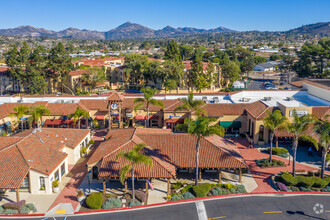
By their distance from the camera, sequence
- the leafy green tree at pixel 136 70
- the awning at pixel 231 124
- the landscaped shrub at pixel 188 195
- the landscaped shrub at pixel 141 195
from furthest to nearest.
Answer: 1. the leafy green tree at pixel 136 70
2. the awning at pixel 231 124
3. the landscaped shrub at pixel 188 195
4. the landscaped shrub at pixel 141 195

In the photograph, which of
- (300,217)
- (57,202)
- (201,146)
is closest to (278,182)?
(300,217)

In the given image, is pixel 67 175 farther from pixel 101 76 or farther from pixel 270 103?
pixel 101 76

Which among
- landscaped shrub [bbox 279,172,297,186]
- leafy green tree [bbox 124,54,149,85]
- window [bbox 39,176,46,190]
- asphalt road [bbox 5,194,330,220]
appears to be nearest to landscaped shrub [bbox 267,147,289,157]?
landscaped shrub [bbox 279,172,297,186]

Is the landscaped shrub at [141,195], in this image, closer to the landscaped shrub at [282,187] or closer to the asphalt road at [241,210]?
the asphalt road at [241,210]

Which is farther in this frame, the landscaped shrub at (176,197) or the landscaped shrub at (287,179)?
the landscaped shrub at (287,179)

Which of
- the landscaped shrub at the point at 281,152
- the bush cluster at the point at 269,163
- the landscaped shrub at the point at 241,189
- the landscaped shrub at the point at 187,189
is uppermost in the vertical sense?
the landscaped shrub at the point at 281,152

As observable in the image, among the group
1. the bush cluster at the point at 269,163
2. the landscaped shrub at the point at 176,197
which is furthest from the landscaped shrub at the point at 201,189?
the bush cluster at the point at 269,163
